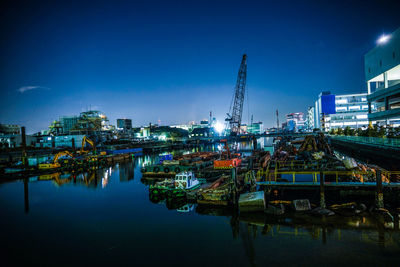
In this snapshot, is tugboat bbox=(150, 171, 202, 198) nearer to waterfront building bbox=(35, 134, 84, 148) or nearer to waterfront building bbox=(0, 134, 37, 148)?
waterfront building bbox=(35, 134, 84, 148)

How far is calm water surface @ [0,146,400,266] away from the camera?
41.8ft

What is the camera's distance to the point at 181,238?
52.9ft

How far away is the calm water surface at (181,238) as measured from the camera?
12.7 meters

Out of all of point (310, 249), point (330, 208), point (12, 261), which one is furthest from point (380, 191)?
point (12, 261)

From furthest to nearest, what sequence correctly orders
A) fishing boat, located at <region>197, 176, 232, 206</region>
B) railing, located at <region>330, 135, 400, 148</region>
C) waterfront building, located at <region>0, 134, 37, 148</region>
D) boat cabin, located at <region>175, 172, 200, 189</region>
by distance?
waterfront building, located at <region>0, 134, 37, 148</region> < railing, located at <region>330, 135, 400, 148</region> < boat cabin, located at <region>175, 172, 200, 189</region> < fishing boat, located at <region>197, 176, 232, 206</region>

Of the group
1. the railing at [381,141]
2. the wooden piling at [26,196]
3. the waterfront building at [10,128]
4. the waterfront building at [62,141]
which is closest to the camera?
the wooden piling at [26,196]

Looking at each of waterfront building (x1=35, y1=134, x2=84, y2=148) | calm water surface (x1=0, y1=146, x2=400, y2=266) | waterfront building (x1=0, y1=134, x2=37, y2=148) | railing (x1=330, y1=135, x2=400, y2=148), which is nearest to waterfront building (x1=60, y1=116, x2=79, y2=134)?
waterfront building (x1=35, y1=134, x2=84, y2=148)

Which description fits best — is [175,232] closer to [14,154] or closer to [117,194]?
[117,194]

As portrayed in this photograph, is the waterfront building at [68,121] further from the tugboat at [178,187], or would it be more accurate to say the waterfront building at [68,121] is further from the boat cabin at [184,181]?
the boat cabin at [184,181]

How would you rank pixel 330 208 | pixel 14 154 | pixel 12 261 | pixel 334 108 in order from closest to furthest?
pixel 12 261 < pixel 330 208 < pixel 14 154 < pixel 334 108

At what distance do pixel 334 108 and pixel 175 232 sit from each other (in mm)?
133991

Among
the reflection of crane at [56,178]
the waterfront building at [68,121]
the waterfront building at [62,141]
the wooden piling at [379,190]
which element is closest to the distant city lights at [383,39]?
the wooden piling at [379,190]

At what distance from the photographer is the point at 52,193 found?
31.4m

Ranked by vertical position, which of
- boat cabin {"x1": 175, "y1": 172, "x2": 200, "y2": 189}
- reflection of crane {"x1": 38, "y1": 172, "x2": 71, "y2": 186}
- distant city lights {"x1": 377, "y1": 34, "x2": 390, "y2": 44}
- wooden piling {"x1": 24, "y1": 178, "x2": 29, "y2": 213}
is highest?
distant city lights {"x1": 377, "y1": 34, "x2": 390, "y2": 44}
